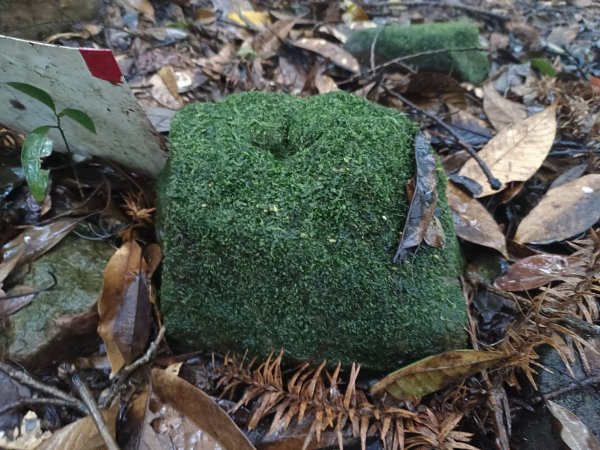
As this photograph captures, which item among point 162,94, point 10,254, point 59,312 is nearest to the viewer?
point 59,312

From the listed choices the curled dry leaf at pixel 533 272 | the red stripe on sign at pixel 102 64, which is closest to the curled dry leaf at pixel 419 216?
the curled dry leaf at pixel 533 272

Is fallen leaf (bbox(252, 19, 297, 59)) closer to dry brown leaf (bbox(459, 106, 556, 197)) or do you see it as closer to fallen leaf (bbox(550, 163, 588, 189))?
dry brown leaf (bbox(459, 106, 556, 197))

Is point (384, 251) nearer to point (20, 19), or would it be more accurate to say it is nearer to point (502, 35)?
point (20, 19)

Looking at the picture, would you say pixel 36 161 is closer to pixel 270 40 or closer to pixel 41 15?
pixel 41 15

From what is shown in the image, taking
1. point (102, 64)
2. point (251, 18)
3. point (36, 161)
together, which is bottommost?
point (251, 18)

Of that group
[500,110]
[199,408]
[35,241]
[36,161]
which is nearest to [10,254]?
[35,241]

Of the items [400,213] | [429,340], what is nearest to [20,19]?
[400,213]

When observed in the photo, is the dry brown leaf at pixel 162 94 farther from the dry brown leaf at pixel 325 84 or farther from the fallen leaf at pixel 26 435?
the fallen leaf at pixel 26 435
